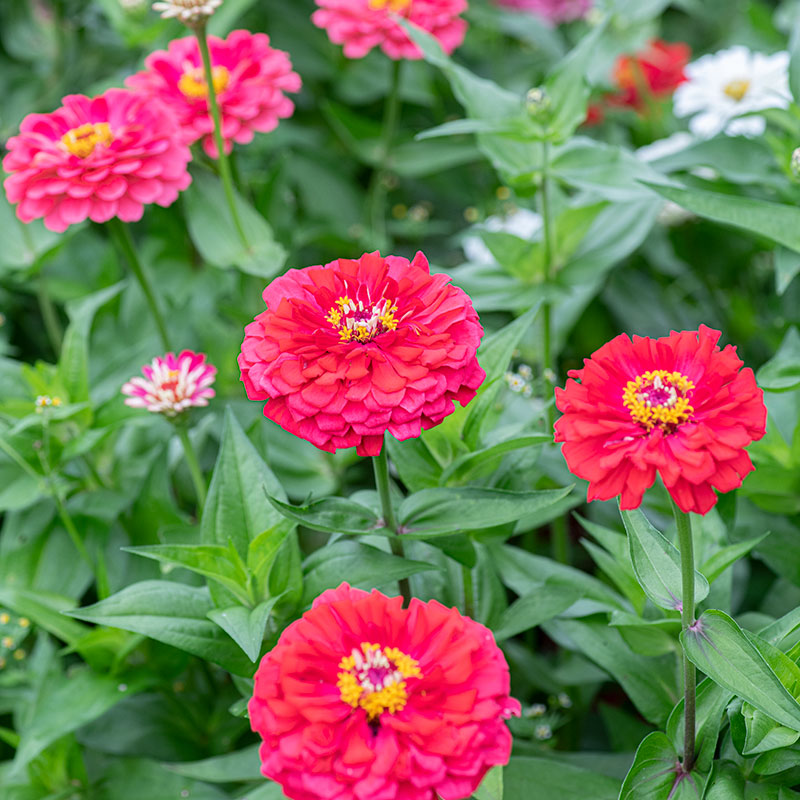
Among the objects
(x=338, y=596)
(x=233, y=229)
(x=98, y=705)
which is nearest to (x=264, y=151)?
(x=233, y=229)

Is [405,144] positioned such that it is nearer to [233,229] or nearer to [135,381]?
[233,229]

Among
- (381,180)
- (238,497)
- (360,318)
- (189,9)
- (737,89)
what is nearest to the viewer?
(360,318)

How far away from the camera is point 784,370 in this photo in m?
0.95

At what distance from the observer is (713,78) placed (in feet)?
4.62

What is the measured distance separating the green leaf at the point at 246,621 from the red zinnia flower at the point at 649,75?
1258 millimetres

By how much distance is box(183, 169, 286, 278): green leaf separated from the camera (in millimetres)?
1160

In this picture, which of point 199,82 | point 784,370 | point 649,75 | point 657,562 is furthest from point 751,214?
point 649,75

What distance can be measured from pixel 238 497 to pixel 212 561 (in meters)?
0.08

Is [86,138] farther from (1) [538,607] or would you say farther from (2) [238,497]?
(1) [538,607]

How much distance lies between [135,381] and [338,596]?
39 cm

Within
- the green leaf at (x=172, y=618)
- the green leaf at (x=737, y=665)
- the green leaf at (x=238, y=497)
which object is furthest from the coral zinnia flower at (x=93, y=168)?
the green leaf at (x=737, y=665)

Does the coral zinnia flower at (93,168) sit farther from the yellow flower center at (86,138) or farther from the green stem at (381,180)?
the green stem at (381,180)

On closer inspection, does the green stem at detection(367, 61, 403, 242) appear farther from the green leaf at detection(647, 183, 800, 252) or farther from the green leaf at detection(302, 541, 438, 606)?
the green leaf at detection(302, 541, 438, 606)

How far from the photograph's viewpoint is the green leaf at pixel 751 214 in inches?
36.8
